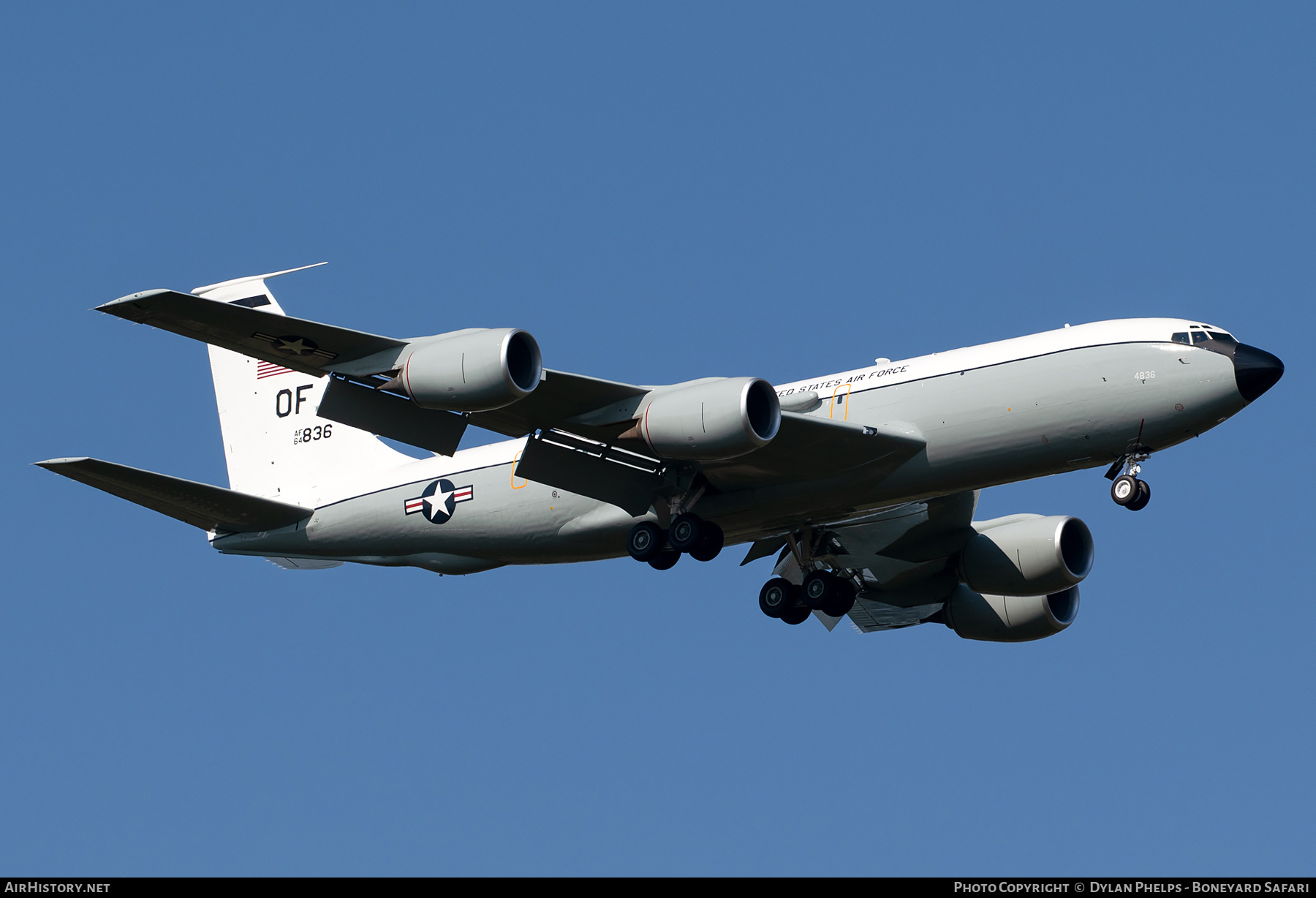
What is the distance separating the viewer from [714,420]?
95.2 feet

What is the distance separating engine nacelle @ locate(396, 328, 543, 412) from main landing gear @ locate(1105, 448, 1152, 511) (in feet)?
34.5

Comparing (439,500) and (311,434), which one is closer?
(439,500)

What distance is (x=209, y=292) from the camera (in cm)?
4078

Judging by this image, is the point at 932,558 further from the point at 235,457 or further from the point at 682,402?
the point at 235,457

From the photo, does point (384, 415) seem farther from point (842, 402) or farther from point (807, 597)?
point (807, 597)

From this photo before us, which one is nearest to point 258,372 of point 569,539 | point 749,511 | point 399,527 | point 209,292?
point 209,292

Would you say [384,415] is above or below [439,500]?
below

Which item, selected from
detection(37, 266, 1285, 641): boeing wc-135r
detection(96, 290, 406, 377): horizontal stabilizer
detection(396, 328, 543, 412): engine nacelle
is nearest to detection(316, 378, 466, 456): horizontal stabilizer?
detection(37, 266, 1285, 641): boeing wc-135r

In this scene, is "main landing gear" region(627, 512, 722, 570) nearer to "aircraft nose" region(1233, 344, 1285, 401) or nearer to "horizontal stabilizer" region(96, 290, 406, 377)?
"horizontal stabilizer" region(96, 290, 406, 377)

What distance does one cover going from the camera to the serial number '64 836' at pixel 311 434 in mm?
38375

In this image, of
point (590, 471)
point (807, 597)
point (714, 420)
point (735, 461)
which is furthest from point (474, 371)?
point (807, 597)

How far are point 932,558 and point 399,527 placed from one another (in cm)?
1170

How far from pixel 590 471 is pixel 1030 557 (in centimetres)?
1022
